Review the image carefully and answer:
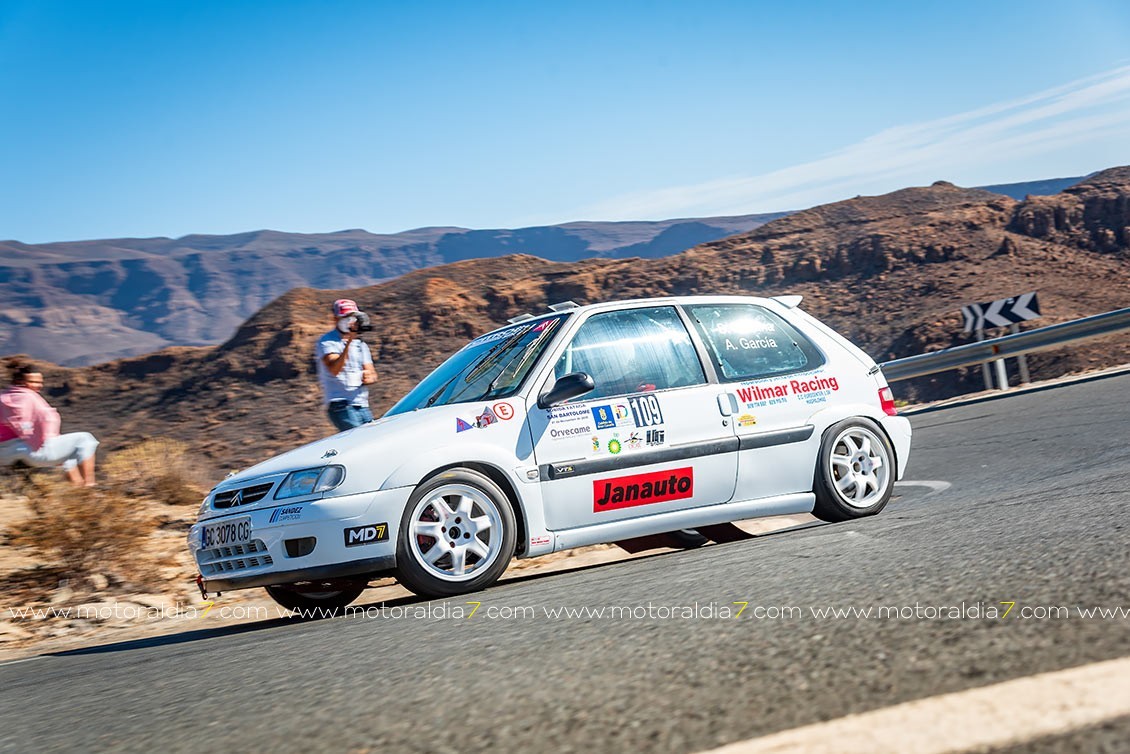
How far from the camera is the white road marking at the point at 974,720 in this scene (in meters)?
2.07

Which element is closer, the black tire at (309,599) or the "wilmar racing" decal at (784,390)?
the black tire at (309,599)

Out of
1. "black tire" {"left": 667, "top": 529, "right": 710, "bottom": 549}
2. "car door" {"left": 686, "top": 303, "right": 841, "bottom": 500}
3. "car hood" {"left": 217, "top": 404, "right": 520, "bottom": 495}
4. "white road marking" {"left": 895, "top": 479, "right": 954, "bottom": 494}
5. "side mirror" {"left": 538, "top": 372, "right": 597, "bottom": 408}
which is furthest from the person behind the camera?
"white road marking" {"left": 895, "top": 479, "right": 954, "bottom": 494}

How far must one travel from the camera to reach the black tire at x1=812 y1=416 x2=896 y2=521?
6.63 m

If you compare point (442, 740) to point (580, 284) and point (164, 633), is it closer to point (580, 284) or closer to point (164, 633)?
point (164, 633)

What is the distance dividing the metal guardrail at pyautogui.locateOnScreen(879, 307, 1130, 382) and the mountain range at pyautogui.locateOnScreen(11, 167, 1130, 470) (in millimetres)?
11823

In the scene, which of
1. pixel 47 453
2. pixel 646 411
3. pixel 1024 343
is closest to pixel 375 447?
pixel 646 411

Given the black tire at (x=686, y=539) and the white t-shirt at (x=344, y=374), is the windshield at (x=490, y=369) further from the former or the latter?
the white t-shirt at (x=344, y=374)

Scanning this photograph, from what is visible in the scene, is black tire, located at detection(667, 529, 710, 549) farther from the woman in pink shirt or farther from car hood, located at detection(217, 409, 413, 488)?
the woman in pink shirt

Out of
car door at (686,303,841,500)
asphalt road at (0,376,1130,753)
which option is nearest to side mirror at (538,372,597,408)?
asphalt road at (0,376,1130,753)

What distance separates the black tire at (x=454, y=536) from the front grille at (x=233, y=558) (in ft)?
2.35

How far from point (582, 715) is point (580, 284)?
132 feet

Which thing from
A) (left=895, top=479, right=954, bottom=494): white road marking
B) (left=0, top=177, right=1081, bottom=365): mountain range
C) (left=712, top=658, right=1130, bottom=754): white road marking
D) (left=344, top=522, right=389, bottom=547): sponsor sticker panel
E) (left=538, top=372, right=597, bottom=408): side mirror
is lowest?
(left=895, top=479, right=954, bottom=494): white road marking

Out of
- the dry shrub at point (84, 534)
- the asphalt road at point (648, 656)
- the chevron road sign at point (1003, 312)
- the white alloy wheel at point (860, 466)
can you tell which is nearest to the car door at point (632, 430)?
the asphalt road at point (648, 656)

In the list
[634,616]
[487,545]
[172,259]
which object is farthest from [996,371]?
[172,259]
